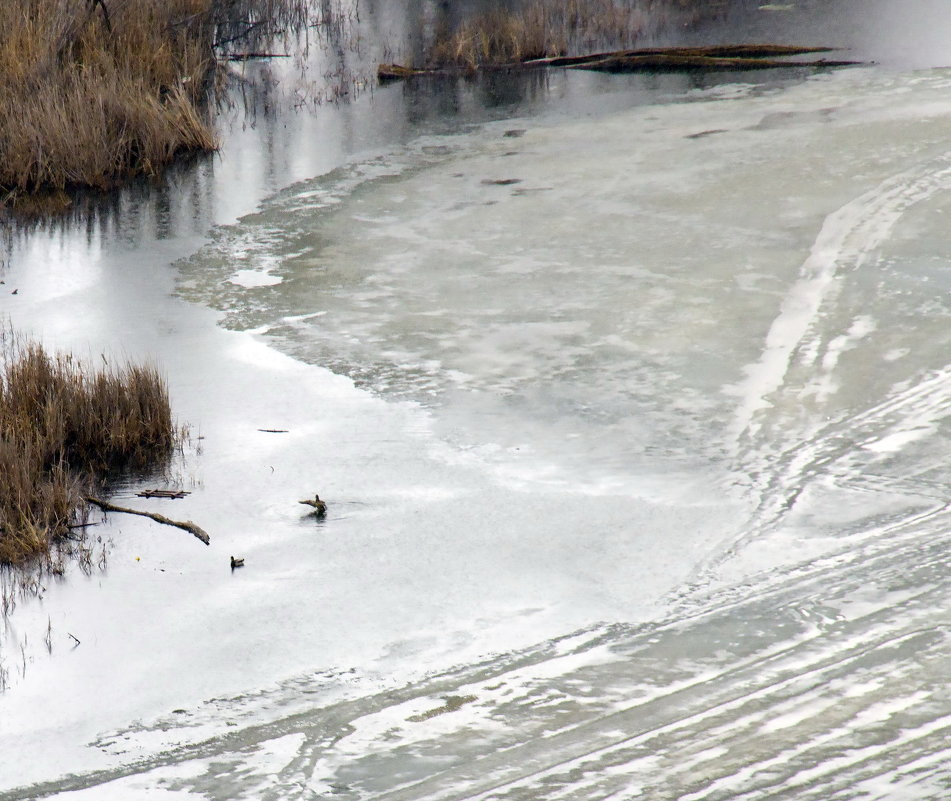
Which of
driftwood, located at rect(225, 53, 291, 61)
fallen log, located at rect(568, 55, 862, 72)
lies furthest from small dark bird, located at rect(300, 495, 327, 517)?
driftwood, located at rect(225, 53, 291, 61)

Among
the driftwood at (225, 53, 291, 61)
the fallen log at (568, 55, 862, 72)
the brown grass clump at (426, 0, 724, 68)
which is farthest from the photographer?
the driftwood at (225, 53, 291, 61)

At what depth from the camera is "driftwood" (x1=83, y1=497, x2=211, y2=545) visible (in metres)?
4.29

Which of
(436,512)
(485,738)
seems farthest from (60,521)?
(485,738)

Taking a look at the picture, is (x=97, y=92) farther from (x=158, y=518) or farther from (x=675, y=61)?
(x=158, y=518)

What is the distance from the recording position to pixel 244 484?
4.66 m

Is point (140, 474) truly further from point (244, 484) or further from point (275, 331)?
point (275, 331)

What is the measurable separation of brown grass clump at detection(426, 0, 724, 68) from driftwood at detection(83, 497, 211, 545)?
10054 mm

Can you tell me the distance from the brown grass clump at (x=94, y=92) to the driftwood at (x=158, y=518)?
551cm

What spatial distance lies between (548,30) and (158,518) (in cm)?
1118

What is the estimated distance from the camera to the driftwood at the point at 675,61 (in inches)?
494

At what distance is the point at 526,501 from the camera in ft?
→ 14.4

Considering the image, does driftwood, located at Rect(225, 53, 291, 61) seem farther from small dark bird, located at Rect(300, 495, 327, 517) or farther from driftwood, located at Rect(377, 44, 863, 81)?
small dark bird, located at Rect(300, 495, 327, 517)

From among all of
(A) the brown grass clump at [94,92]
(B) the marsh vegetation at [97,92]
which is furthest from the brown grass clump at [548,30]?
(A) the brown grass clump at [94,92]

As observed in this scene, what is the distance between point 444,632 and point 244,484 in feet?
4.44
